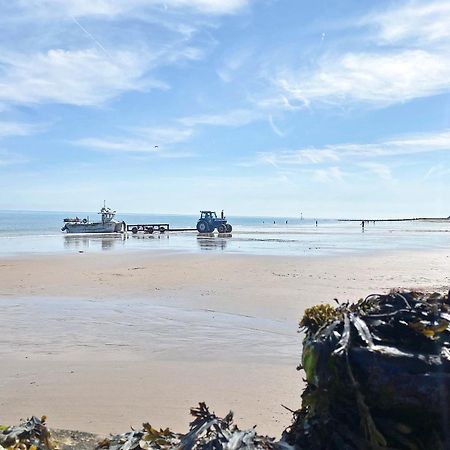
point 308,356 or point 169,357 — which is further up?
point 308,356

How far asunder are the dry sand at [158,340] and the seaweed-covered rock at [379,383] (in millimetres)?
1877

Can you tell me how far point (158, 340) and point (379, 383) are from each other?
5.67 meters

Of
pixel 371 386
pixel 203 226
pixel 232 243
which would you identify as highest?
pixel 203 226

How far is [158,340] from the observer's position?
7434mm

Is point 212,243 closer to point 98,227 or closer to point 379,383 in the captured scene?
point 98,227

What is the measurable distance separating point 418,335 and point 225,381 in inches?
136

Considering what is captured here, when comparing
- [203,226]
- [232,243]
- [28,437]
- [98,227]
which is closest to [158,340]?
[28,437]

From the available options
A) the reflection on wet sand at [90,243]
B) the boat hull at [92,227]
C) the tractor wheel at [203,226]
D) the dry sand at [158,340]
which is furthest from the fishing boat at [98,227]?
the dry sand at [158,340]

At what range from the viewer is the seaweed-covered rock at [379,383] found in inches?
81.8

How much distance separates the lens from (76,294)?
11914mm

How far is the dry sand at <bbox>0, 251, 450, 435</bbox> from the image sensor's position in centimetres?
466

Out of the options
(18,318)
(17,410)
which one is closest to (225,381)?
(17,410)

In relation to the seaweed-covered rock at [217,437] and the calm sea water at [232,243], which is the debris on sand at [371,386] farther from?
the calm sea water at [232,243]

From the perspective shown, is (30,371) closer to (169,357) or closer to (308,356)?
(169,357)
